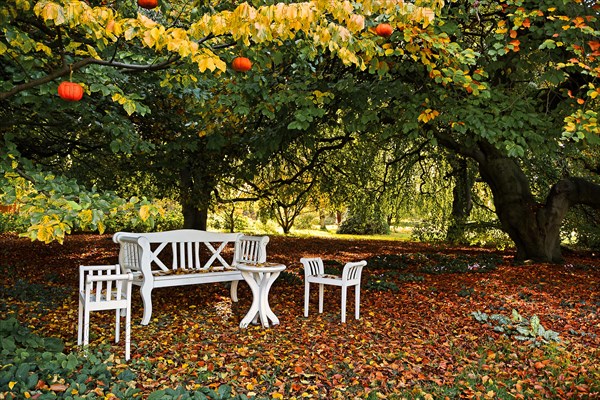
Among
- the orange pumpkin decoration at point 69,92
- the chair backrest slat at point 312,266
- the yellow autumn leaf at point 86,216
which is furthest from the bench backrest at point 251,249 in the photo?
the orange pumpkin decoration at point 69,92

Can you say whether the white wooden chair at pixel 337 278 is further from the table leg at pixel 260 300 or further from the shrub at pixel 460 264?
the shrub at pixel 460 264

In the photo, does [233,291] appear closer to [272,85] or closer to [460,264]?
[272,85]

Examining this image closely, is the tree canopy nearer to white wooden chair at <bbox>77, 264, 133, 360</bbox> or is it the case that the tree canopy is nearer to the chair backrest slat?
white wooden chair at <bbox>77, 264, 133, 360</bbox>

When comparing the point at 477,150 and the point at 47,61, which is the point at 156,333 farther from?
the point at 477,150

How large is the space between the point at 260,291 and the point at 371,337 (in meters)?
1.37

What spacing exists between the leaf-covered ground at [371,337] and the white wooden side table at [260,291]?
0.17 m

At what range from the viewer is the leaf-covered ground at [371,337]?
4.02 meters

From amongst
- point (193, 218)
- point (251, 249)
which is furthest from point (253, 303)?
point (193, 218)

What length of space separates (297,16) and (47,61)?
107 inches

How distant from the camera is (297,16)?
283 cm

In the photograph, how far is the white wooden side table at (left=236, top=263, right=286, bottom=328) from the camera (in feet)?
18.3

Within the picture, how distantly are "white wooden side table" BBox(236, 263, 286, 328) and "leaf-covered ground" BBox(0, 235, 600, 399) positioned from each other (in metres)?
0.17

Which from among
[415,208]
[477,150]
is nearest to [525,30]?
Answer: [477,150]

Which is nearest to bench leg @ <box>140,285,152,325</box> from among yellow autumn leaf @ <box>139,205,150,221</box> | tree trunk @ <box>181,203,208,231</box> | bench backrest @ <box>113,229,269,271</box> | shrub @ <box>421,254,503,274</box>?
bench backrest @ <box>113,229,269,271</box>
